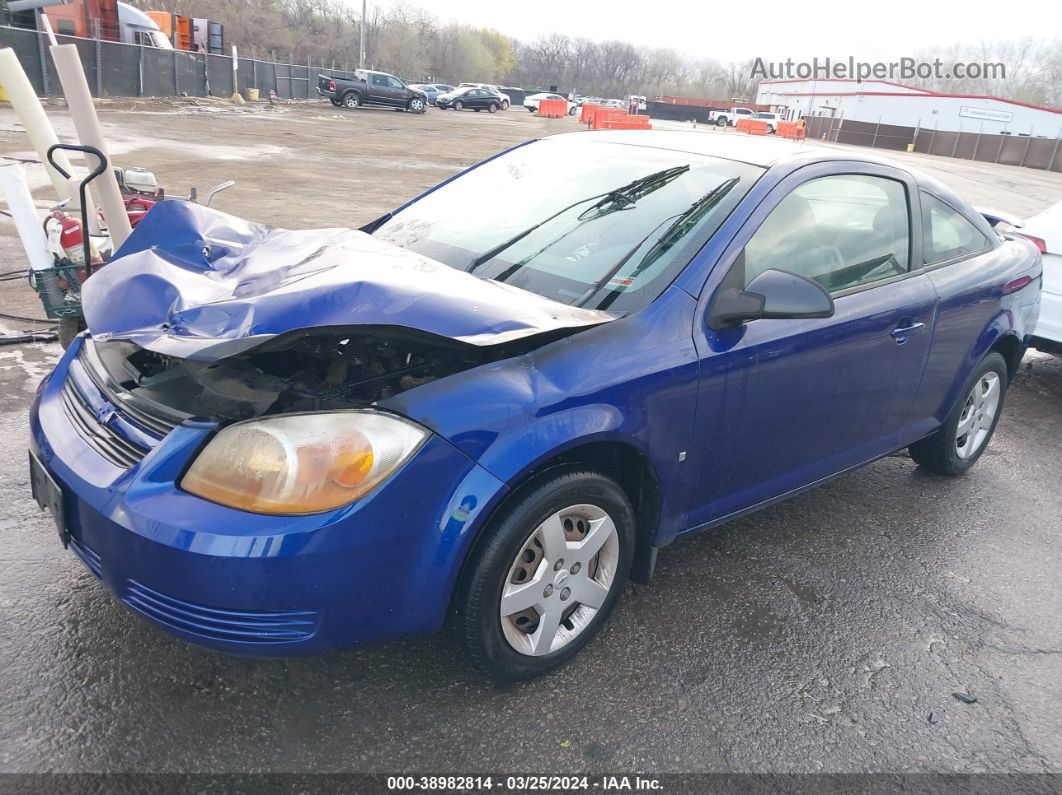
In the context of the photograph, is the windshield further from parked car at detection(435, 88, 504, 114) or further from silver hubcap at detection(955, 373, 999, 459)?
parked car at detection(435, 88, 504, 114)

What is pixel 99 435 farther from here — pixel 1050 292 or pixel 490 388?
pixel 1050 292

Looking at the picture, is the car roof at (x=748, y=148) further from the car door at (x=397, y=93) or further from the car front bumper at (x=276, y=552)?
the car door at (x=397, y=93)

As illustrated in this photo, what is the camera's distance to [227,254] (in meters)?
2.90

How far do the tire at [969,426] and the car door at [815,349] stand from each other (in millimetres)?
658

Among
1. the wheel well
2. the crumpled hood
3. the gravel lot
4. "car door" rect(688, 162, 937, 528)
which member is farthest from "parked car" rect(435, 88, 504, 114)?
the crumpled hood

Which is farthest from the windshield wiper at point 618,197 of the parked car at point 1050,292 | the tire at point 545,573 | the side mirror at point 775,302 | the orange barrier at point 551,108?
the orange barrier at point 551,108

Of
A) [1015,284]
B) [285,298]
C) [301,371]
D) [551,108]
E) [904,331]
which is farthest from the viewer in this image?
[551,108]

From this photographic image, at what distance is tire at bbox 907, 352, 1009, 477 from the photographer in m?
4.01

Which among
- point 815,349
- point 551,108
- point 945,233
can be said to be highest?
point 945,233

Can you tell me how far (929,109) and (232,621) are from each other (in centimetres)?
7089

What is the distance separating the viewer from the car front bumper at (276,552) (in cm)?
194

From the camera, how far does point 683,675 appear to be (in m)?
2.61

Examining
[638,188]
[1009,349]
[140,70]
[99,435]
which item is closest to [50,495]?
[99,435]

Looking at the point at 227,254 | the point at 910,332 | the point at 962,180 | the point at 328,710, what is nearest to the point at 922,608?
the point at 910,332
